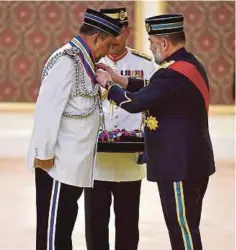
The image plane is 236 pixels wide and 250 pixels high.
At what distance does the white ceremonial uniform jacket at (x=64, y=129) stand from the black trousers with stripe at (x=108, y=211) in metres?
0.57

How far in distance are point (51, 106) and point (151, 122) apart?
45 centimetres

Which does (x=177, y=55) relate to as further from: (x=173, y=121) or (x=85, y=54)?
(x=85, y=54)

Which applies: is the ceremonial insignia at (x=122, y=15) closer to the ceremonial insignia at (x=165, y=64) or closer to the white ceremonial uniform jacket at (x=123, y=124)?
the white ceremonial uniform jacket at (x=123, y=124)

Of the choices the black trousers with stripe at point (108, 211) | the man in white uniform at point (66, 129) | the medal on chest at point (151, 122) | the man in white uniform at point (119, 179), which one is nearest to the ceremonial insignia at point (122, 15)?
the man in white uniform at point (119, 179)

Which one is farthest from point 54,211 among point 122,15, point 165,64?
point 122,15

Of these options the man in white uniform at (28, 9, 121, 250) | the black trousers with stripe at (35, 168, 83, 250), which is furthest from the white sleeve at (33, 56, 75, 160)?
the black trousers with stripe at (35, 168, 83, 250)

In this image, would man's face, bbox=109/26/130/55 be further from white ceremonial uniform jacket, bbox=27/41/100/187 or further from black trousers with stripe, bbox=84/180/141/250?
black trousers with stripe, bbox=84/180/141/250

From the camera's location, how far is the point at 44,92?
128 inches

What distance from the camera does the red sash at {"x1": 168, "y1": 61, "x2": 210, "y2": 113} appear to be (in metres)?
3.31

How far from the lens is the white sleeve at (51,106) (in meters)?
3.24

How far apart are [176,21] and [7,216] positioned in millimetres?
2733

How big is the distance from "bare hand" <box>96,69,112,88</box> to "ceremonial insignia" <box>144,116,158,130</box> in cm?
25

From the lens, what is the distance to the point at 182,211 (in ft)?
11.0

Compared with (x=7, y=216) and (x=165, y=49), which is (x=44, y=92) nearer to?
(x=165, y=49)
